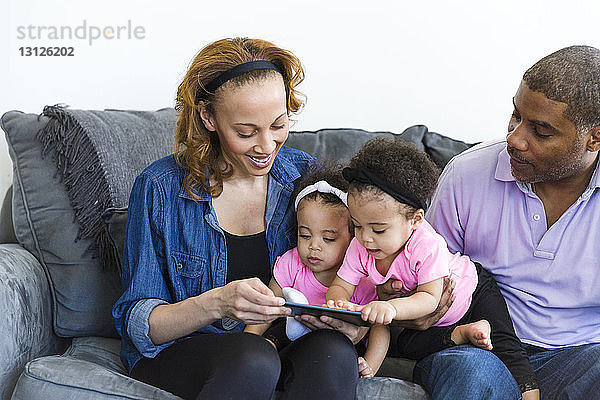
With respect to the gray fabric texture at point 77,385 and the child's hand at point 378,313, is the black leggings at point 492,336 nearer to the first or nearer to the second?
the child's hand at point 378,313

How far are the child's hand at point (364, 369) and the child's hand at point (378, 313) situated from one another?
19 cm

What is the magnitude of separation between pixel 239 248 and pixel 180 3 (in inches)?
42.4

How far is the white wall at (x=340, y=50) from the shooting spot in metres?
2.61

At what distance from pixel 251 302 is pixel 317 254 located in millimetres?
279

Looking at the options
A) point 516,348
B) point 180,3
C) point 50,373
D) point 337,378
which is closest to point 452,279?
point 516,348

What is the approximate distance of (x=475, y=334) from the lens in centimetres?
175

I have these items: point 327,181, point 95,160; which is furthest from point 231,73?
point 95,160

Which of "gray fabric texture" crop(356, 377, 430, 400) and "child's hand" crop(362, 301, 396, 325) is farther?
"gray fabric texture" crop(356, 377, 430, 400)

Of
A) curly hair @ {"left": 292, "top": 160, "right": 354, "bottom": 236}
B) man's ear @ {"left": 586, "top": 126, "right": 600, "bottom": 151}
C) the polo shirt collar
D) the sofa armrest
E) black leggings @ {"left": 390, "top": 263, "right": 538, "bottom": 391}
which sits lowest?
the sofa armrest

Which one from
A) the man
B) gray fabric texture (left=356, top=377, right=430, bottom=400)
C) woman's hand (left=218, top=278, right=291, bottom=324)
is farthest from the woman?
the man

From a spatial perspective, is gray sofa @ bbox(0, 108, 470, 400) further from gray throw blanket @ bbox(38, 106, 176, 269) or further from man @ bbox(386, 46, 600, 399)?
man @ bbox(386, 46, 600, 399)

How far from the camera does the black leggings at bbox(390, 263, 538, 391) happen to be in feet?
5.75

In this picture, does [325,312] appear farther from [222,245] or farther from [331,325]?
[222,245]

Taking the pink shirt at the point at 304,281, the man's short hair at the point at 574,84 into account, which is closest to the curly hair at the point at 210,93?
the pink shirt at the point at 304,281
